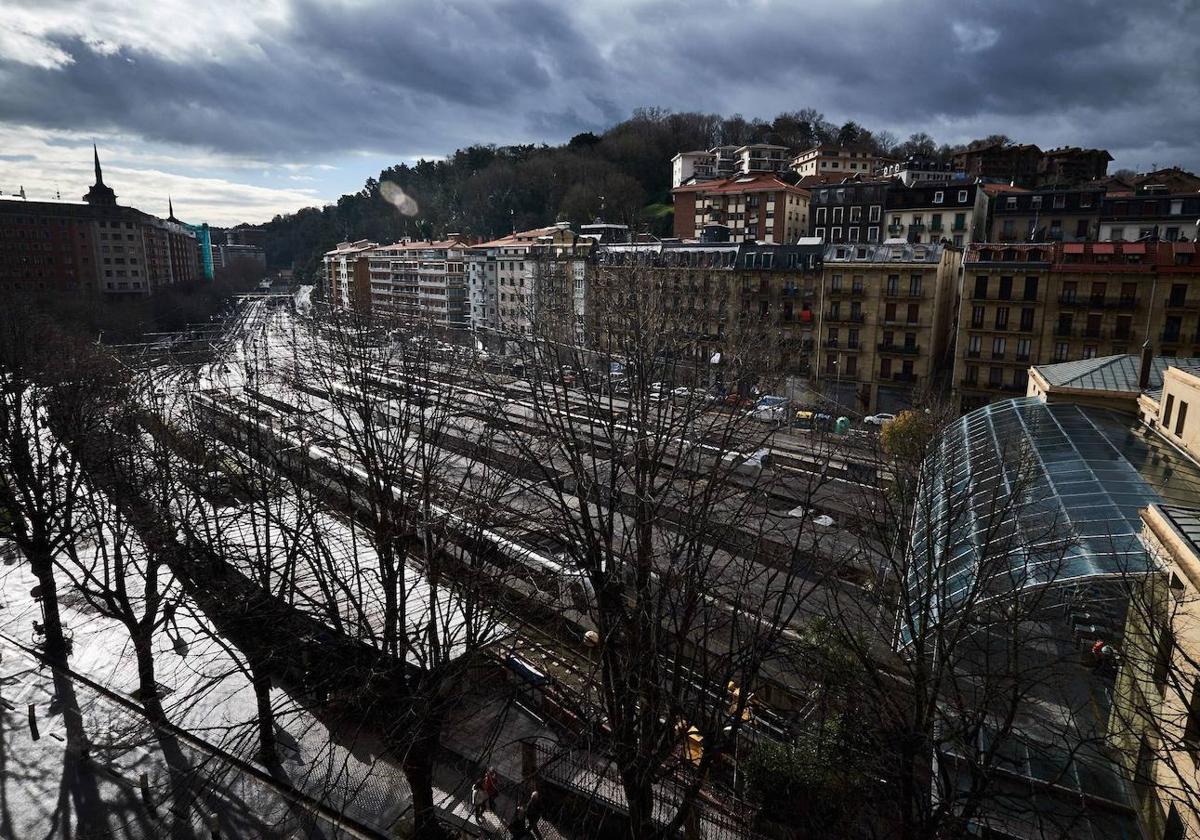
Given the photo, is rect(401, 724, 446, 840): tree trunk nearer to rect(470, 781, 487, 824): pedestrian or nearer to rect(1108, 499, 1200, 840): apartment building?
rect(470, 781, 487, 824): pedestrian

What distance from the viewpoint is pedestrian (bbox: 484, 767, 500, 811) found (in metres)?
10.5

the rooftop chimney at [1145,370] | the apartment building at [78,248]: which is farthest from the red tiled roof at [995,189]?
the apartment building at [78,248]

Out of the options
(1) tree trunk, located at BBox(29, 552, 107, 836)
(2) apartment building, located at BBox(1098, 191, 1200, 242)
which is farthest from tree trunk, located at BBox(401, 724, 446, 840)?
(2) apartment building, located at BBox(1098, 191, 1200, 242)

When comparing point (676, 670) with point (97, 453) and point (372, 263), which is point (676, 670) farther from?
point (372, 263)

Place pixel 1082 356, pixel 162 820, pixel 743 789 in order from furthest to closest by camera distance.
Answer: pixel 1082 356
pixel 162 820
pixel 743 789

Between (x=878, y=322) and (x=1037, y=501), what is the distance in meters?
25.8

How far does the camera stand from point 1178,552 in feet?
29.0

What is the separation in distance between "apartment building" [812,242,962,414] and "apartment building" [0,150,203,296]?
204 feet

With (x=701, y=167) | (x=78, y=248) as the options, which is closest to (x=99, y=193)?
(x=78, y=248)

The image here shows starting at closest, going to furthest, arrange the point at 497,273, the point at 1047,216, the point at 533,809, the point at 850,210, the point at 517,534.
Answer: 1. the point at 533,809
2. the point at 517,534
3. the point at 1047,216
4. the point at 850,210
5. the point at 497,273

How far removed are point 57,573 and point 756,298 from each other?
107ft

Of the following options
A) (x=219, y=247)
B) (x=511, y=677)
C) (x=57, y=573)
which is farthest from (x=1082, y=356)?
(x=219, y=247)

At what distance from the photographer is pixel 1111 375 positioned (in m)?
20.3

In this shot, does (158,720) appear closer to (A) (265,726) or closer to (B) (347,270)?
(A) (265,726)
